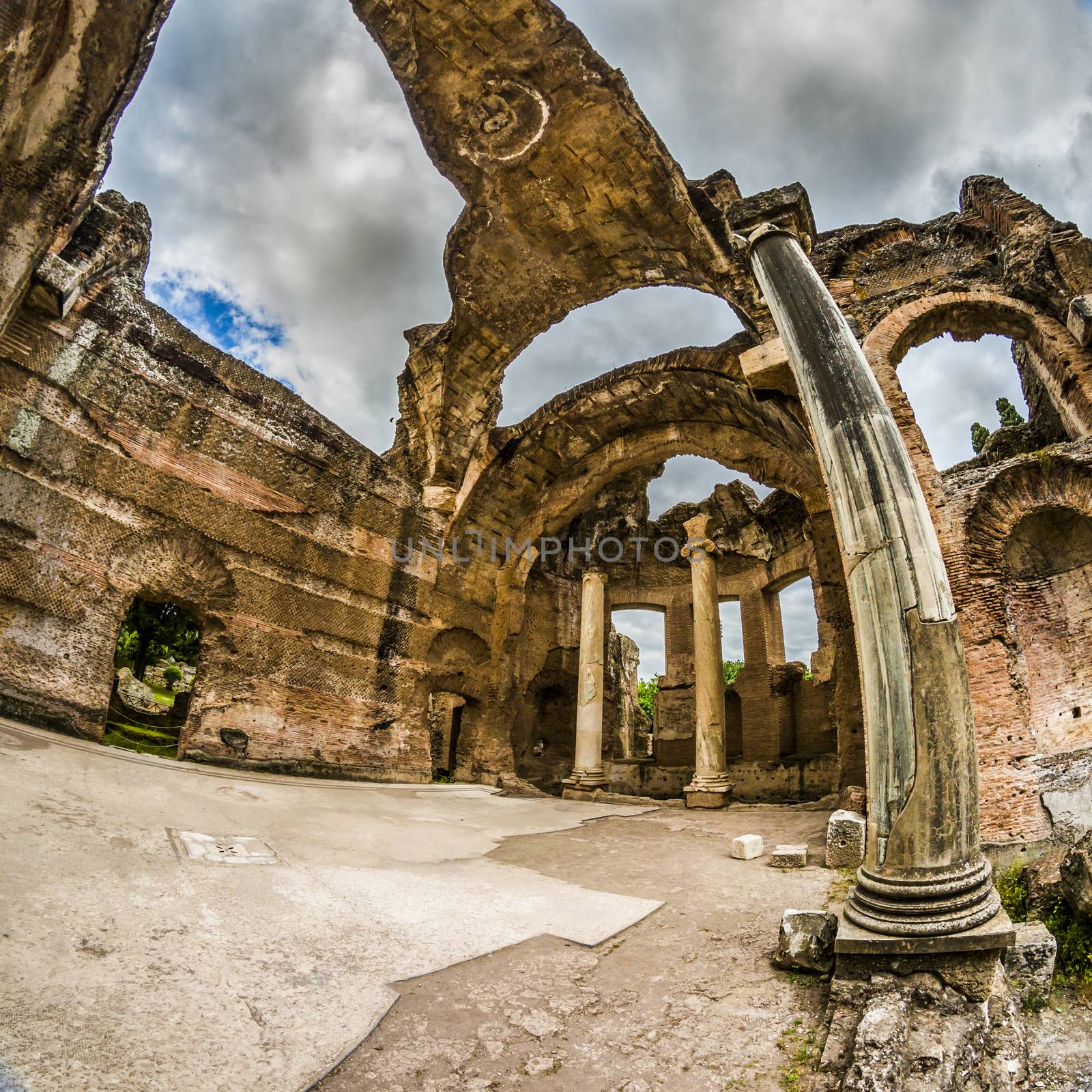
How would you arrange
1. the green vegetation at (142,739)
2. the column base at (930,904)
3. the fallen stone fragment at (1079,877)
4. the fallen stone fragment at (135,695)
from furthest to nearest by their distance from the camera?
the fallen stone fragment at (135,695)
the green vegetation at (142,739)
the fallen stone fragment at (1079,877)
the column base at (930,904)

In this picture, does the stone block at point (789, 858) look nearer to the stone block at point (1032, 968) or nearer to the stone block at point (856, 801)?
the stone block at point (856, 801)

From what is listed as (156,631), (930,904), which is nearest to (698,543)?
(930,904)

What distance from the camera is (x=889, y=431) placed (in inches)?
145

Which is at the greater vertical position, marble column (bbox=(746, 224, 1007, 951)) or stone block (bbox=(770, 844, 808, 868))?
marble column (bbox=(746, 224, 1007, 951))

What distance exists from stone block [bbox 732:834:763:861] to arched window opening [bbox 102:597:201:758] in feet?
22.1

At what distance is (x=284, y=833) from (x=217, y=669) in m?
4.06

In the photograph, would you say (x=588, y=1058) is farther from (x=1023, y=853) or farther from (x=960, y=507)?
(x=960, y=507)

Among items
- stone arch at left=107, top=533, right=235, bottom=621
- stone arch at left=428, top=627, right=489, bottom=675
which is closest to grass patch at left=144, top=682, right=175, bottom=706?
stone arch at left=428, top=627, right=489, bottom=675

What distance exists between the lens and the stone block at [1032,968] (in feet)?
8.48

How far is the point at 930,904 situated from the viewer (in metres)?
2.63

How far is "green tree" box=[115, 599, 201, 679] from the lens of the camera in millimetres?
14641

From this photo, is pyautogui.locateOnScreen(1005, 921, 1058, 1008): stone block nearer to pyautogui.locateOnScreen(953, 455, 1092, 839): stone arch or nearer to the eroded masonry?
the eroded masonry

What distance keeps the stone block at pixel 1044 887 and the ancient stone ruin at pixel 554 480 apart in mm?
591

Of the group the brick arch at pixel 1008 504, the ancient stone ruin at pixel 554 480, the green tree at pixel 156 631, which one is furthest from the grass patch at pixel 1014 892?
the green tree at pixel 156 631
